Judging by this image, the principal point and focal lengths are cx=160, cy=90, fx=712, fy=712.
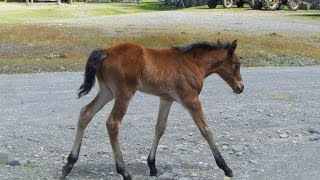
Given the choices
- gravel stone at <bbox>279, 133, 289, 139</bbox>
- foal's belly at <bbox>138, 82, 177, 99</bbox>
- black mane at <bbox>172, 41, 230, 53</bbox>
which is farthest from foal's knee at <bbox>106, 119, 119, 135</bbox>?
gravel stone at <bbox>279, 133, 289, 139</bbox>

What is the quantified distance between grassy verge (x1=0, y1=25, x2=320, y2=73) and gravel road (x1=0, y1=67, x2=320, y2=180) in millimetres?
4858

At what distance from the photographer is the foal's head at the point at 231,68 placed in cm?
895

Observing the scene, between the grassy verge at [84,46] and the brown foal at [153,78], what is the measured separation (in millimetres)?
11292

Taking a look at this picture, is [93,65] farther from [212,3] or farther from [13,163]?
[212,3]

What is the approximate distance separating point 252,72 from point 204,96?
17.0 feet

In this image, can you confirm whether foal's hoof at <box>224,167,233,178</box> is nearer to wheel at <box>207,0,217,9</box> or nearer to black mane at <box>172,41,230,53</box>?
black mane at <box>172,41,230,53</box>

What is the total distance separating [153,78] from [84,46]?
17.3 m

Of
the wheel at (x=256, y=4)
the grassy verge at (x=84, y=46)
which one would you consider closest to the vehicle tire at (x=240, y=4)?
the wheel at (x=256, y=4)

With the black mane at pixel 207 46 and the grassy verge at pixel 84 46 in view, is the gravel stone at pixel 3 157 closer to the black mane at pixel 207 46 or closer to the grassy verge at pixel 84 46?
the black mane at pixel 207 46

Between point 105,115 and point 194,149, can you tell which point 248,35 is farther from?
point 194,149

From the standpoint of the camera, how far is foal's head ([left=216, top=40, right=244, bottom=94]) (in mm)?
8953

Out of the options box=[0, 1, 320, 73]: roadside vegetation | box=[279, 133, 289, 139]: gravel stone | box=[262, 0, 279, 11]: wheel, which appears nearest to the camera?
box=[279, 133, 289, 139]: gravel stone

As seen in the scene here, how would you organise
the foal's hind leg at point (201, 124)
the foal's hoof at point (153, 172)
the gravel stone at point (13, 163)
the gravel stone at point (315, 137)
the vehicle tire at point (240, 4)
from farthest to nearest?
the vehicle tire at point (240, 4), the gravel stone at point (315, 137), the gravel stone at point (13, 163), the foal's hoof at point (153, 172), the foal's hind leg at point (201, 124)

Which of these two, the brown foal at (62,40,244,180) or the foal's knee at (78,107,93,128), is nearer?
the brown foal at (62,40,244,180)
